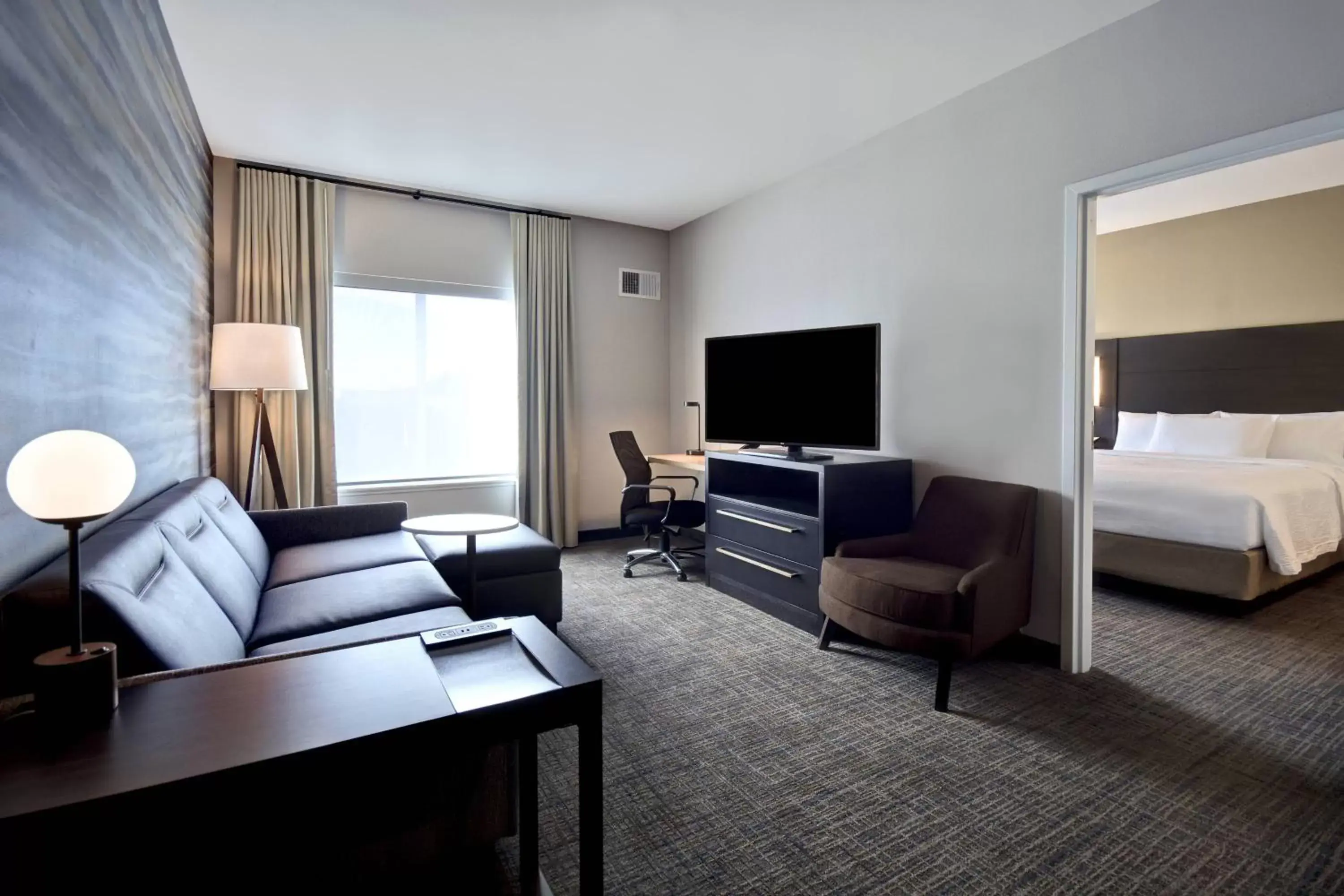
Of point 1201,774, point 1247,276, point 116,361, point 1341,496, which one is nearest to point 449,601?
point 116,361

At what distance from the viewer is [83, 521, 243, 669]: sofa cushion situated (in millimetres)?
1292

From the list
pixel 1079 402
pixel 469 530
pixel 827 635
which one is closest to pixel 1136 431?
pixel 1079 402

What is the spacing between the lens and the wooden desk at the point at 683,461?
4.43m

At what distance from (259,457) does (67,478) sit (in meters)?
3.28

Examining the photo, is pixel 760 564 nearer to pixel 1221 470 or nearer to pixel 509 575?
pixel 509 575

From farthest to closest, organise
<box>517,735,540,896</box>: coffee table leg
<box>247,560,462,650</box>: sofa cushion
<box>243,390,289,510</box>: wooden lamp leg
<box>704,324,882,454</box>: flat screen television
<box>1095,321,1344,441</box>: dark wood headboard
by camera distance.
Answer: <box>1095,321,1344,441</box>: dark wood headboard, <box>243,390,289,510</box>: wooden lamp leg, <box>704,324,882,454</box>: flat screen television, <box>247,560,462,650</box>: sofa cushion, <box>517,735,540,896</box>: coffee table leg

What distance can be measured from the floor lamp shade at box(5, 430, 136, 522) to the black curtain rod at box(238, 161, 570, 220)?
379cm

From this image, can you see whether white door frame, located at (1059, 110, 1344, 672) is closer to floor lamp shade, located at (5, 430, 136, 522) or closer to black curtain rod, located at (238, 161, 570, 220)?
floor lamp shade, located at (5, 430, 136, 522)

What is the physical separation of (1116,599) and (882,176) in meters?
2.81

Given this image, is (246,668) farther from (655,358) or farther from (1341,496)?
(1341,496)

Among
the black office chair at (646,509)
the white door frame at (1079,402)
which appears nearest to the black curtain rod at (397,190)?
the black office chair at (646,509)

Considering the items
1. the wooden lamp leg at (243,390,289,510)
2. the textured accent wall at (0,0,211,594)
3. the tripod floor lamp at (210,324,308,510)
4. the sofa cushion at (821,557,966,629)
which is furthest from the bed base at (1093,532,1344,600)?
the wooden lamp leg at (243,390,289,510)

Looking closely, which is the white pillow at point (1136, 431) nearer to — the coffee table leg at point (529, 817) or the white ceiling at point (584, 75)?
the white ceiling at point (584, 75)

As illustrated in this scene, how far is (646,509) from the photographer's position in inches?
168
